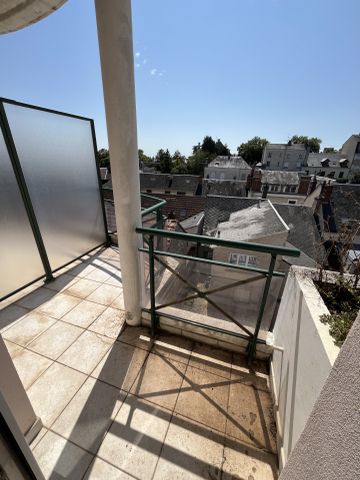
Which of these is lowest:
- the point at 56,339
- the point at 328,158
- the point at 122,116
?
the point at 56,339

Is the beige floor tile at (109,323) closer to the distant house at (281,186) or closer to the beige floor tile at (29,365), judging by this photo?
the beige floor tile at (29,365)

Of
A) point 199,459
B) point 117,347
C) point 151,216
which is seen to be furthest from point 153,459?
point 151,216

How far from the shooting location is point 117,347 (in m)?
1.89

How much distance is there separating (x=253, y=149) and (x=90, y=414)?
47.2 meters

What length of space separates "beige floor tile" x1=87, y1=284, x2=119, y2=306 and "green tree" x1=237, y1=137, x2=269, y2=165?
44367 mm

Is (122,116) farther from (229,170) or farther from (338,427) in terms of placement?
(229,170)

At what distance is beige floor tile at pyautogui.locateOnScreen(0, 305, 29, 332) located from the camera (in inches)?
81.7

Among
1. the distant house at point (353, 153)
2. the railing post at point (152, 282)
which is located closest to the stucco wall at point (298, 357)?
the railing post at point (152, 282)

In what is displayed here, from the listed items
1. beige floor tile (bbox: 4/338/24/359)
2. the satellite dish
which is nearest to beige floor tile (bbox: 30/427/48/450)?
beige floor tile (bbox: 4/338/24/359)

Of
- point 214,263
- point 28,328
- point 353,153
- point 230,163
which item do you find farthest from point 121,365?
point 353,153

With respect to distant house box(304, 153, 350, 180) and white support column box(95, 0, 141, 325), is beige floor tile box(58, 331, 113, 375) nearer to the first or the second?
white support column box(95, 0, 141, 325)

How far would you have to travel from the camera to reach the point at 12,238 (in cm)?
225

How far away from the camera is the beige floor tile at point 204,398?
4.71 feet

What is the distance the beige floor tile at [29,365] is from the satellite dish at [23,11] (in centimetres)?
227
